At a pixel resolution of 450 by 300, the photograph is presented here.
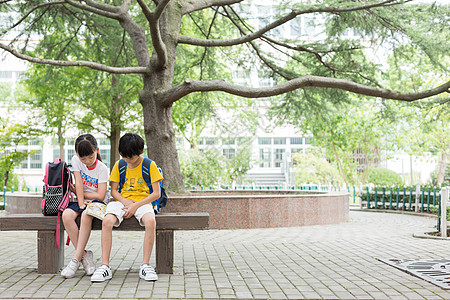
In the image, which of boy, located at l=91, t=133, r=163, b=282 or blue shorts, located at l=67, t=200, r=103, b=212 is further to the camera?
blue shorts, located at l=67, t=200, r=103, b=212

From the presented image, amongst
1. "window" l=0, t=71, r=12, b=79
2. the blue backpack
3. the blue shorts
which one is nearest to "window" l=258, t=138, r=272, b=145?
"window" l=0, t=71, r=12, b=79

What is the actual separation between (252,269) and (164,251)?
1055 mm

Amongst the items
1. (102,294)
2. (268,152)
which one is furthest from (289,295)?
(268,152)

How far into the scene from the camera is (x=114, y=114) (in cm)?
2152

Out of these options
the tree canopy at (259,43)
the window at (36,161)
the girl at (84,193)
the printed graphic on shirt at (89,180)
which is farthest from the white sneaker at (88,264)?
the window at (36,161)

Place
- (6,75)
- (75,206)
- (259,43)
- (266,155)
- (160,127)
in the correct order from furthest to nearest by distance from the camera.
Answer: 1. (6,75)
2. (266,155)
3. (259,43)
4. (160,127)
5. (75,206)

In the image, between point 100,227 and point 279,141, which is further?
point 279,141

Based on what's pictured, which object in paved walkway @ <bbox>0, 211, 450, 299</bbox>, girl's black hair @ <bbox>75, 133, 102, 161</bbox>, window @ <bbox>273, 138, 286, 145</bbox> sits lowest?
paved walkway @ <bbox>0, 211, 450, 299</bbox>

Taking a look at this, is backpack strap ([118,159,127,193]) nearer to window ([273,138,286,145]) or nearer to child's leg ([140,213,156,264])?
child's leg ([140,213,156,264])

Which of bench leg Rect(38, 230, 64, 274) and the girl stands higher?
the girl

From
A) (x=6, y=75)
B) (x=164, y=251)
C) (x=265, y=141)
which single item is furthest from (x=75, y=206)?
(x=6, y=75)

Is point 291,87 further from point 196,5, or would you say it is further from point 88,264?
point 88,264

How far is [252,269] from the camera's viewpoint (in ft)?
20.0

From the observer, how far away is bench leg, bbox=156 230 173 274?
5.71 metres
